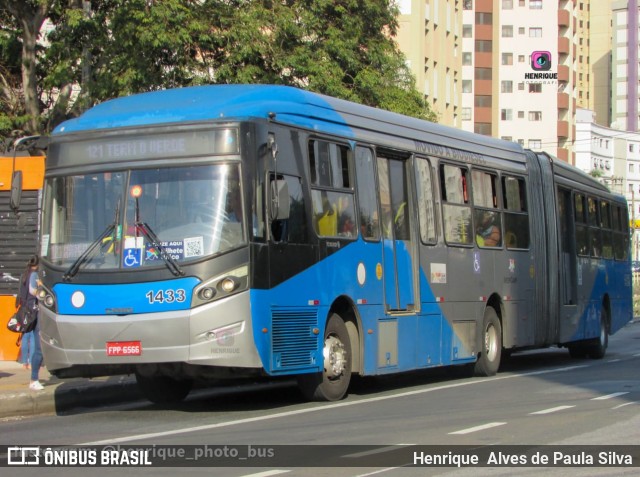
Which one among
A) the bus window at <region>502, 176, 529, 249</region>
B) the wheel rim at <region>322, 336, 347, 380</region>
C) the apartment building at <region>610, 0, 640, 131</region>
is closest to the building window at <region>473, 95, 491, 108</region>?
the apartment building at <region>610, 0, 640, 131</region>

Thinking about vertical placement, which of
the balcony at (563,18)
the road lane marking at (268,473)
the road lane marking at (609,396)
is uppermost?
the balcony at (563,18)

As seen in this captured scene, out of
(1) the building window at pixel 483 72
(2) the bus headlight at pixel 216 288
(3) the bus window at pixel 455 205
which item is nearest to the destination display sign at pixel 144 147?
(2) the bus headlight at pixel 216 288

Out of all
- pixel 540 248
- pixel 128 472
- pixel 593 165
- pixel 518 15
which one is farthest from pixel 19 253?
pixel 593 165

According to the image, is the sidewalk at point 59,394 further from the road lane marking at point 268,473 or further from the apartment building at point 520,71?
the apartment building at point 520,71

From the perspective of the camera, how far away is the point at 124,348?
1197 centimetres

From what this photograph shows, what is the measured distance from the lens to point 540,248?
2022 cm

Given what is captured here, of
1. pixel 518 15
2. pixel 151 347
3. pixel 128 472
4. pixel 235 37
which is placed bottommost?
pixel 128 472

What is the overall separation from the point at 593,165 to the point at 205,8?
327 feet

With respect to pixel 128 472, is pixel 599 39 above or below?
above

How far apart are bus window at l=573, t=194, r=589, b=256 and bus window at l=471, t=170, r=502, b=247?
407 centimetres

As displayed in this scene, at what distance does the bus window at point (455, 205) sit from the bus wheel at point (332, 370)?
3.51 meters

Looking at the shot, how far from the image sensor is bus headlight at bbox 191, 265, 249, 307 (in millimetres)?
11742

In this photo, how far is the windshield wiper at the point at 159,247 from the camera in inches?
466

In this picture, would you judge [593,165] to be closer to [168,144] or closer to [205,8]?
[205,8]
